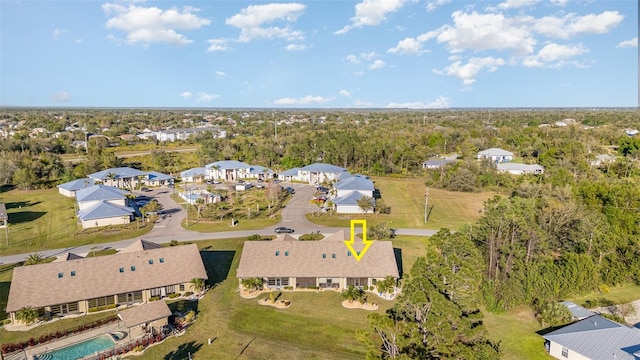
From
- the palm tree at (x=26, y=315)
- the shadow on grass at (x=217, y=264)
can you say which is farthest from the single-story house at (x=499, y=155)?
the palm tree at (x=26, y=315)

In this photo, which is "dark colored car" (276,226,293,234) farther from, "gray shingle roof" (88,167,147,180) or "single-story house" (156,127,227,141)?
"single-story house" (156,127,227,141)

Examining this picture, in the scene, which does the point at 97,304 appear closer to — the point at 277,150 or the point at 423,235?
the point at 423,235

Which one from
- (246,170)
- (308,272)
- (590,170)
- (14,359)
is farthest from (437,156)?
(14,359)

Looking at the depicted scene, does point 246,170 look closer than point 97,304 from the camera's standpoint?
No

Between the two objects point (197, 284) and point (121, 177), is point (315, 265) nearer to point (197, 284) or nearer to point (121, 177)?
point (197, 284)

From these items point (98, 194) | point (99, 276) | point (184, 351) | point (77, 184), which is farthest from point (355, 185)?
point (77, 184)

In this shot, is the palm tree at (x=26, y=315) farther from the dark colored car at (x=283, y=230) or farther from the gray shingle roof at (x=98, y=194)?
the gray shingle roof at (x=98, y=194)
